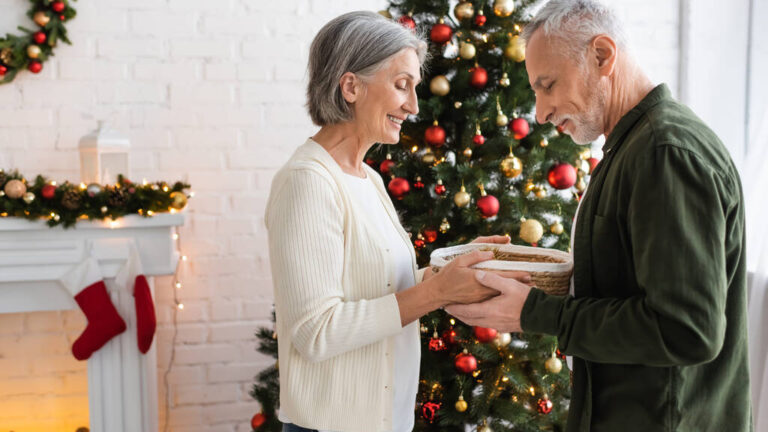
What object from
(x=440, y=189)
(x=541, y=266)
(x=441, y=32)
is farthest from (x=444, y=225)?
(x=541, y=266)

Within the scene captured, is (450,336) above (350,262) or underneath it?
underneath

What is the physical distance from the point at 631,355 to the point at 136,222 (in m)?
1.73

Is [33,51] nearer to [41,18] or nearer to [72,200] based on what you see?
[41,18]

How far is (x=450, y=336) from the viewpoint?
194 cm

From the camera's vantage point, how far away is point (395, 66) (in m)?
1.36

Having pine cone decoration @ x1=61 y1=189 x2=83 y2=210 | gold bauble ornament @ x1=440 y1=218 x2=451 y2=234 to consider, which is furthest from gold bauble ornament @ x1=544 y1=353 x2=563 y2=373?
pine cone decoration @ x1=61 y1=189 x2=83 y2=210

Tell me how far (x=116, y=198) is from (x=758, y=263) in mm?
2204

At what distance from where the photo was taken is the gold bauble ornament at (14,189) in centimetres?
205

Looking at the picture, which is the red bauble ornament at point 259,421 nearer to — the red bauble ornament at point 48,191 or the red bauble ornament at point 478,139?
the red bauble ornament at point 48,191

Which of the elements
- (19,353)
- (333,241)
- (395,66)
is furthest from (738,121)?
(19,353)

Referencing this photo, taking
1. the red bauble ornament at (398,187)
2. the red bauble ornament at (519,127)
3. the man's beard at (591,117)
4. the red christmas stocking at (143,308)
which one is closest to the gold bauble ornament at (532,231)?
the red bauble ornament at (519,127)

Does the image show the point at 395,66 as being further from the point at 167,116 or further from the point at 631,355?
the point at 167,116

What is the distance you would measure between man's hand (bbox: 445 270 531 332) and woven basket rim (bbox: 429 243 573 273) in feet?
0.10

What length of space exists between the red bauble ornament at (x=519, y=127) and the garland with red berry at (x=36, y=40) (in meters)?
1.69
